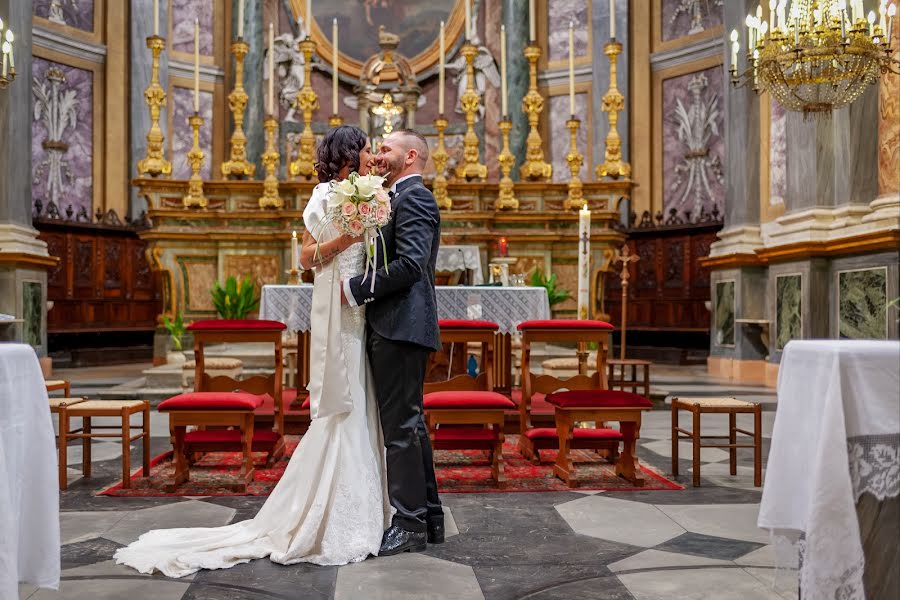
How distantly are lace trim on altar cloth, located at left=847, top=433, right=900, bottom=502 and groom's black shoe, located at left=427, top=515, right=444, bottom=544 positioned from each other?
1.73m

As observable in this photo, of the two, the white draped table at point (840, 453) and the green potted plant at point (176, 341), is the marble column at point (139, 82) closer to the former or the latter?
the green potted plant at point (176, 341)

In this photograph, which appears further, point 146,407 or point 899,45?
point 899,45

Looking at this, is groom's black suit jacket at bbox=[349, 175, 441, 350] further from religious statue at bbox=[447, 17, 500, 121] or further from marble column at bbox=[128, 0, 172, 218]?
religious statue at bbox=[447, 17, 500, 121]

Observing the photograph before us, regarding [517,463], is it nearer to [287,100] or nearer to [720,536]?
[720,536]

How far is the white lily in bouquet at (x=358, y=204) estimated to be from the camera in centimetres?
314

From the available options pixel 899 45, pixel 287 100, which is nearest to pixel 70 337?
pixel 287 100

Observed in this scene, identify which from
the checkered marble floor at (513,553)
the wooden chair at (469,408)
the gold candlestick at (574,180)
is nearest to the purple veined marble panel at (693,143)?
the gold candlestick at (574,180)

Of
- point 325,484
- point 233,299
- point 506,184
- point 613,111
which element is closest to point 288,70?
point 506,184

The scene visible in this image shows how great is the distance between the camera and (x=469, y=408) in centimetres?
445

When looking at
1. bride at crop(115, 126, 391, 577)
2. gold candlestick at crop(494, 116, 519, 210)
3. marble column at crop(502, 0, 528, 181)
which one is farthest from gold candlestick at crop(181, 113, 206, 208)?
bride at crop(115, 126, 391, 577)

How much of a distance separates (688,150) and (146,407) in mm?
11386

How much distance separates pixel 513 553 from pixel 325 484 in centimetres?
80

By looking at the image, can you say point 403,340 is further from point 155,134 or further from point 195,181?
point 155,134

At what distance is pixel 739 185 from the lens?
10898mm
